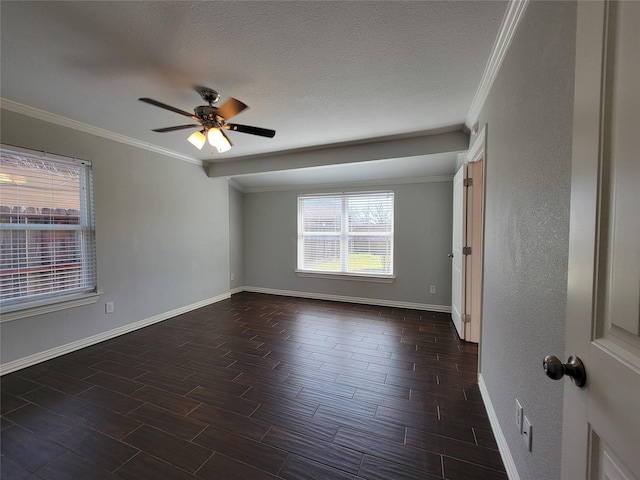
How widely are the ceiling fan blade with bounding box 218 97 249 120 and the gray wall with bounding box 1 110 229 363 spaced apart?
192 cm

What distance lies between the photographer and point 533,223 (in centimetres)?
116

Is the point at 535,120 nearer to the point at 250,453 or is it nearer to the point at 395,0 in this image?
the point at 395,0

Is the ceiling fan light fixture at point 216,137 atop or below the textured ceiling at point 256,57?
below

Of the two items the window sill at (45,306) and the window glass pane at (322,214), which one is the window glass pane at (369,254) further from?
the window sill at (45,306)

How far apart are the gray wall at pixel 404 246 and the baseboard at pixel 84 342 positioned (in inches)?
67.5

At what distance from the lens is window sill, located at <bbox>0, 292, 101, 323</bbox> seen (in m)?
2.36

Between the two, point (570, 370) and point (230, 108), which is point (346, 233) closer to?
point (230, 108)

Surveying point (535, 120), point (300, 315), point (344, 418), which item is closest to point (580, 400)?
point (535, 120)

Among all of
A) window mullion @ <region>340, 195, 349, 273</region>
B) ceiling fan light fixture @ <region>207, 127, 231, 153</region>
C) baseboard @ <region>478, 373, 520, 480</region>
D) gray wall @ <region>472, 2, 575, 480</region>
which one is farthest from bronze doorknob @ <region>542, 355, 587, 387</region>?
window mullion @ <region>340, 195, 349, 273</region>

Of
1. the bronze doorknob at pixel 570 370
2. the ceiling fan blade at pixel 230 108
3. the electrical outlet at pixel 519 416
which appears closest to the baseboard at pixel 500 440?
the electrical outlet at pixel 519 416

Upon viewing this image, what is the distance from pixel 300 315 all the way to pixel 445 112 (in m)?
3.10

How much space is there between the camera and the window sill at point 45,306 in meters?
2.36

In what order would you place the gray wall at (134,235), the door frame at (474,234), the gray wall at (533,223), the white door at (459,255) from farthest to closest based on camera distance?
1. the white door at (459,255)
2. the door frame at (474,234)
3. the gray wall at (134,235)
4. the gray wall at (533,223)

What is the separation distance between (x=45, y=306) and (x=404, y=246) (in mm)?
4397
